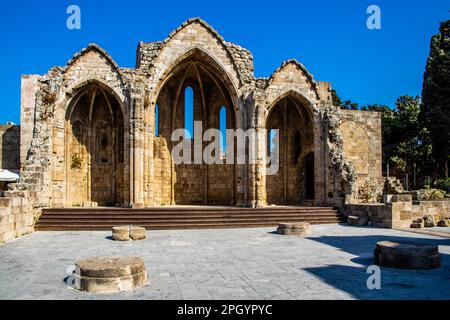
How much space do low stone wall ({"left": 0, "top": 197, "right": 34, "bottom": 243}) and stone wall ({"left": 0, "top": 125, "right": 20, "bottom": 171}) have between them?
819cm

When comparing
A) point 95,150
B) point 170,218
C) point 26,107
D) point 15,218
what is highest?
point 26,107

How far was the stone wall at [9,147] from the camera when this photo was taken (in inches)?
816

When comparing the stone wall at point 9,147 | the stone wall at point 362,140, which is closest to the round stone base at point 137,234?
the stone wall at point 9,147

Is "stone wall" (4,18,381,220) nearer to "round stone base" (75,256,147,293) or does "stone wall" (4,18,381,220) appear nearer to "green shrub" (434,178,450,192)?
"green shrub" (434,178,450,192)

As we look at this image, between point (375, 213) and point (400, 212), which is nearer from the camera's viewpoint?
point (400, 212)

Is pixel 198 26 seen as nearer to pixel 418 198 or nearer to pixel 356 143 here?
pixel 356 143

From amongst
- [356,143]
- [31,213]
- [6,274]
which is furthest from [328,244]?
[356,143]

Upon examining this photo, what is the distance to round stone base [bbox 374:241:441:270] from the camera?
7.56 metres

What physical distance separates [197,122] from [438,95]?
63.9 ft

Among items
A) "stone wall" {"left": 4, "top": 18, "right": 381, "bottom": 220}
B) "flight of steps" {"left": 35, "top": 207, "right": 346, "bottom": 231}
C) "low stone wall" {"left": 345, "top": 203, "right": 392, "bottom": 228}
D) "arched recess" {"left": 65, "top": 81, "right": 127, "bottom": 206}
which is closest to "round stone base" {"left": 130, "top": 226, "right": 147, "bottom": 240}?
"flight of steps" {"left": 35, "top": 207, "right": 346, "bottom": 231}

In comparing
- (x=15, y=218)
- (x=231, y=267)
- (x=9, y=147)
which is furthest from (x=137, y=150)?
(x=231, y=267)

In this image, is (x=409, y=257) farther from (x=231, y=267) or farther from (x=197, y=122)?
(x=197, y=122)

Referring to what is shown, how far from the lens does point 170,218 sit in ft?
50.2

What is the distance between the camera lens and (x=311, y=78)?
2016 centimetres
